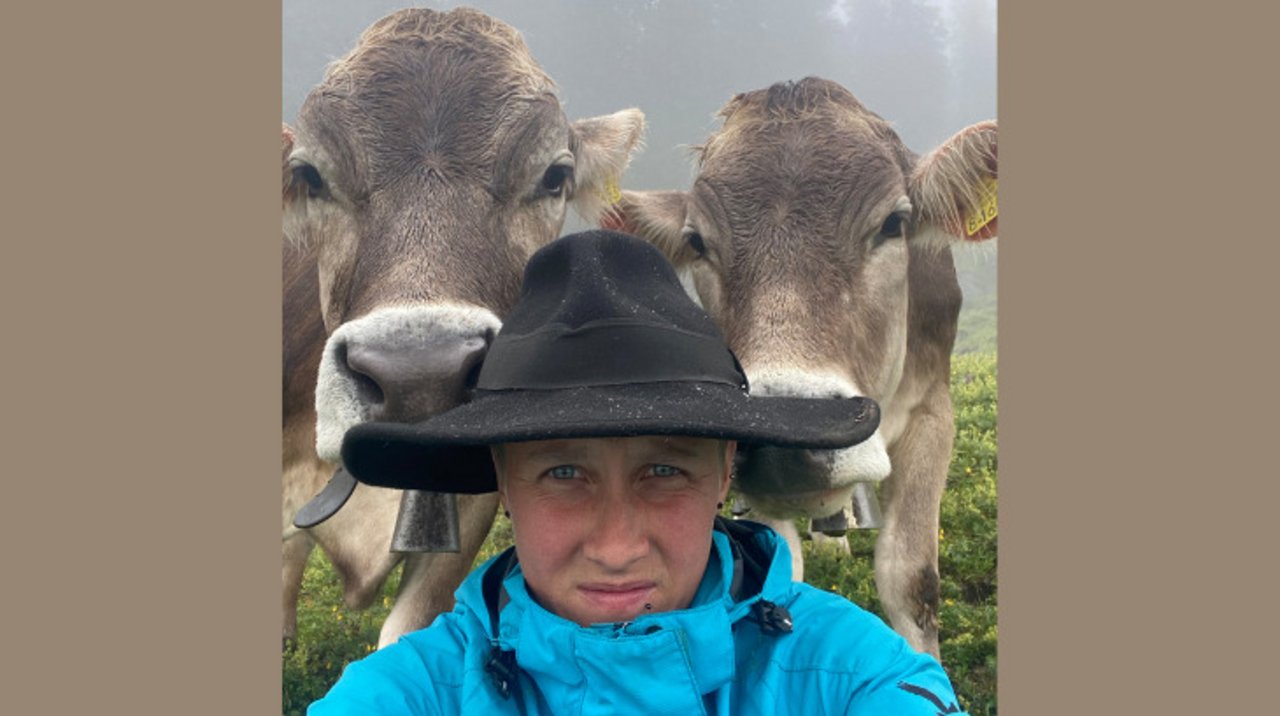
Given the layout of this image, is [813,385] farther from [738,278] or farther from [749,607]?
[749,607]

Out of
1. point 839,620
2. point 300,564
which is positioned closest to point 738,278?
point 839,620

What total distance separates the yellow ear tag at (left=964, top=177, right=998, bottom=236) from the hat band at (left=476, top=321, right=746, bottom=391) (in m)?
1.54

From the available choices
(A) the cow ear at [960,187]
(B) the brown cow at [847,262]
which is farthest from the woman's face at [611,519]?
(A) the cow ear at [960,187]

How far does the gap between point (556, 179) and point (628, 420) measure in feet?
4.42

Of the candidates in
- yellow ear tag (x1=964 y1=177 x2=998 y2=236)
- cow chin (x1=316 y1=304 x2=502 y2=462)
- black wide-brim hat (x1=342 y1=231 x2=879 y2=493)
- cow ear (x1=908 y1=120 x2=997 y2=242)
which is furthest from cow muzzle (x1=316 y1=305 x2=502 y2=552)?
yellow ear tag (x1=964 y1=177 x2=998 y2=236)

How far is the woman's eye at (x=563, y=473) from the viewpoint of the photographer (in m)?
1.68

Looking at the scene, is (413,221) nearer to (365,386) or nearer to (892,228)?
(365,386)

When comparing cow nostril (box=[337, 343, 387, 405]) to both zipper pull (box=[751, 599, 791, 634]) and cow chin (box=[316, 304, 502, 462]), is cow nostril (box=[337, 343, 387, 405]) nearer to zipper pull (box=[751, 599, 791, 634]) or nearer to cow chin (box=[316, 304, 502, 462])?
cow chin (box=[316, 304, 502, 462])

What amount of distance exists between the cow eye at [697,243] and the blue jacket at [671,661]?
1224 mm

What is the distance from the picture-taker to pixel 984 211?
2.89 m

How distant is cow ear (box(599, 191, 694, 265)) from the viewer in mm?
2891

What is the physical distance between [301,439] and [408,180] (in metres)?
0.95

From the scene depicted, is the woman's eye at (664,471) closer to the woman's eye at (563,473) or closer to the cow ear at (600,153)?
the woman's eye at (563,473)

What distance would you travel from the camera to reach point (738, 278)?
9.08ft
